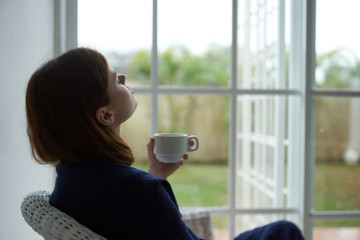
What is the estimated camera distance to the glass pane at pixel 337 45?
151cm

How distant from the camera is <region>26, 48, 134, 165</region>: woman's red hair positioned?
2.71 feet

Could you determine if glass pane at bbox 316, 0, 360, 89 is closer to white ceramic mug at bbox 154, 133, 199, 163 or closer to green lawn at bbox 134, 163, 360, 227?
green lawn at bbox 134, 163, 360, 227

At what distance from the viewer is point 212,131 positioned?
2.47 metres

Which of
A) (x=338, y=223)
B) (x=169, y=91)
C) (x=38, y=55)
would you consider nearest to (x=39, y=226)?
(x=38, y=55)

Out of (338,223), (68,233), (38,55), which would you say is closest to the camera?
(68,233)

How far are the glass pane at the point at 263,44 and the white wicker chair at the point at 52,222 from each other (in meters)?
1.11

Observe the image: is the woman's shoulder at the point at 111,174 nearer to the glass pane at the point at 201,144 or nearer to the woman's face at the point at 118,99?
the woman's face at the point at 118,99

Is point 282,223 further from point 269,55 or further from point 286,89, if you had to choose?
point 269,55

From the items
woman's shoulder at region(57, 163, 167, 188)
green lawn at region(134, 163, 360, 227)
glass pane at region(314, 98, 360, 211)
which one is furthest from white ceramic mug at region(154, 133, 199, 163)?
glass pane at region(314, 98, 360, 211)

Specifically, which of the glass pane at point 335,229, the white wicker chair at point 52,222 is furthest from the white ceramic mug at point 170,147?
the glass pane at point 335,229

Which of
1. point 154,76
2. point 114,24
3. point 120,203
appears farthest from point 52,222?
point 114,24

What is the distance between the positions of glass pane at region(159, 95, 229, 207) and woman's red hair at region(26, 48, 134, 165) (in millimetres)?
768

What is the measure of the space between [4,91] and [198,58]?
6.17ft

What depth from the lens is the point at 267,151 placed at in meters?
1.66
